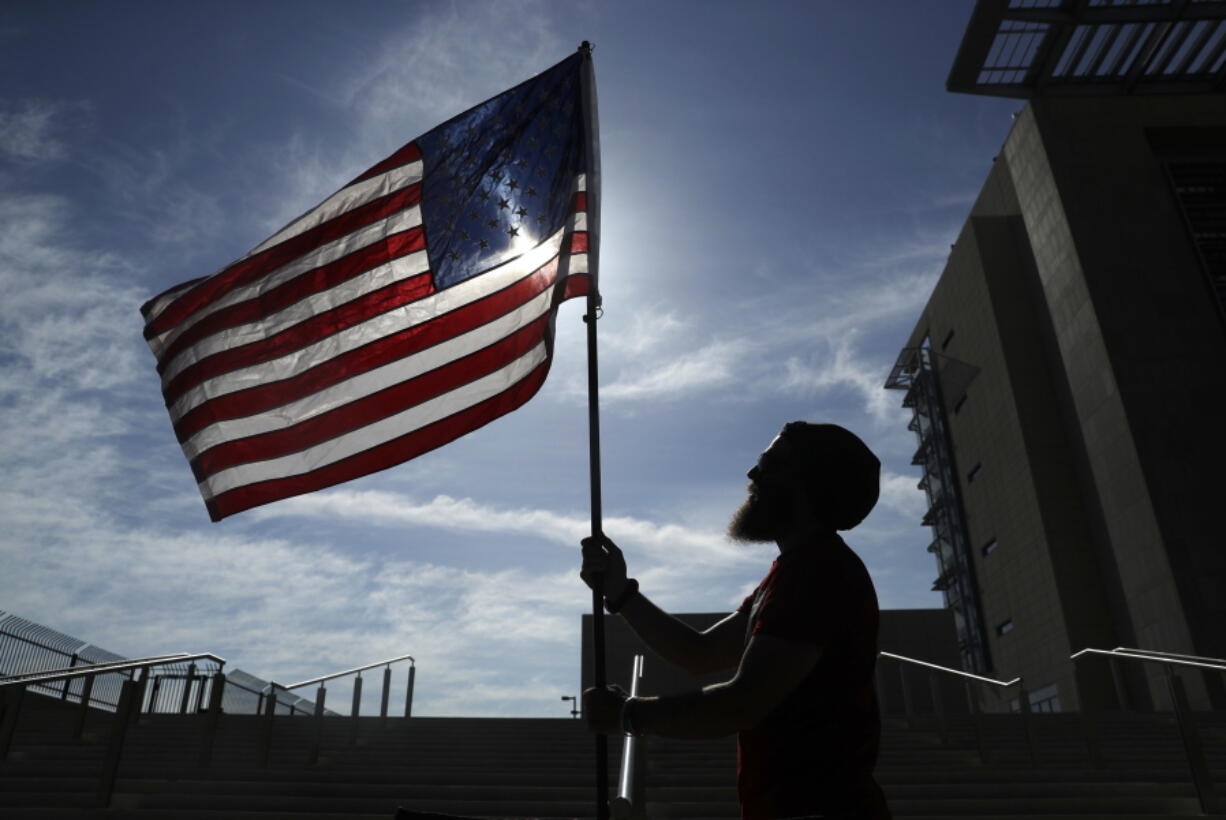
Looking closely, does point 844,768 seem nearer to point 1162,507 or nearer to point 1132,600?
point 1162,507

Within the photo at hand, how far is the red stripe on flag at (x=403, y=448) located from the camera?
4.50m

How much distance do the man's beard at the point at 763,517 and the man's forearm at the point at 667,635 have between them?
33 centimetres

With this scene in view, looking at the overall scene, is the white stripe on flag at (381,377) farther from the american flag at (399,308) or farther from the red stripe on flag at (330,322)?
the red stripe on flag at (330,322)

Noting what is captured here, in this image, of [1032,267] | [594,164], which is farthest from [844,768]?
[1032,267]

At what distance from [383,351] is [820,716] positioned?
338 cm

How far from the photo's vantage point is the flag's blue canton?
15.1ft

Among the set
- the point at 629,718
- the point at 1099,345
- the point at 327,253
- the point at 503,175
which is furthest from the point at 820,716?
the point at 1099,345

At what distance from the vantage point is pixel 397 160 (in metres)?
4.93

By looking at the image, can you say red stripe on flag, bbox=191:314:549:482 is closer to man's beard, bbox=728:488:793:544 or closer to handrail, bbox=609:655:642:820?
handrail, bbox=609:655:642:820

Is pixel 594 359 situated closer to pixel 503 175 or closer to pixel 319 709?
pixel 503 175

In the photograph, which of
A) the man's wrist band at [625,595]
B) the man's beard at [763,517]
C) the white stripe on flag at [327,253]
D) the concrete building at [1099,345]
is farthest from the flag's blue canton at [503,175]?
the concrete building at [1099,345]

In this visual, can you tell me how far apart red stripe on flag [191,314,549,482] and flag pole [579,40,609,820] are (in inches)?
20.8

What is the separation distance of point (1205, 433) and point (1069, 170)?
307 inches

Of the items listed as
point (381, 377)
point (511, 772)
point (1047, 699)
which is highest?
point (1047, 699)
